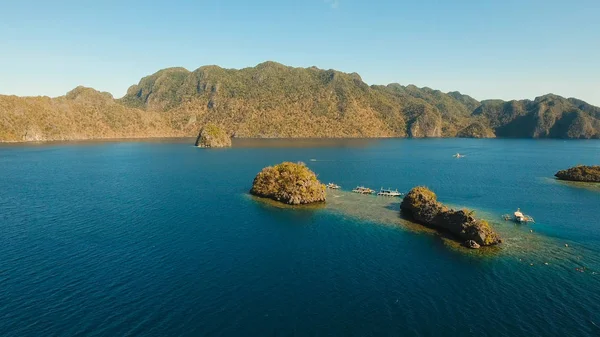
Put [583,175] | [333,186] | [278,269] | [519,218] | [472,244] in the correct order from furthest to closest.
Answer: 1. [583,175]
2. [333,186]
3. [519,218]
4. [472,244]
5. [278,269]

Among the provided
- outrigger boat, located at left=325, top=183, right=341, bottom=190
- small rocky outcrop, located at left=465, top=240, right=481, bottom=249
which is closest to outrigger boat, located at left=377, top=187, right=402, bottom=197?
outrigger boat, located at left=325, top=183, right=341, bottom=190

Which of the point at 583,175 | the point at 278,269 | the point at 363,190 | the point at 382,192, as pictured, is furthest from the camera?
the point at 583,175

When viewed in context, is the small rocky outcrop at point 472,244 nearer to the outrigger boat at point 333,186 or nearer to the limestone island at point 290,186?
the limestone island at point 290,186

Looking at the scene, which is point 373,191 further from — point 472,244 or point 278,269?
point 278,269

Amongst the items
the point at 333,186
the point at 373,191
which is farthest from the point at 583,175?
the point at 333,186

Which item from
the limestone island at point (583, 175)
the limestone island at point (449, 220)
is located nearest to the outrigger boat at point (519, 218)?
the limestone island at point (449, 220)

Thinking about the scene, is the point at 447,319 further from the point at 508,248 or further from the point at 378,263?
the point at 508,248

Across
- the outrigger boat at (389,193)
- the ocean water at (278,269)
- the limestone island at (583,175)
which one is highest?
the limestone island at (583,175)
